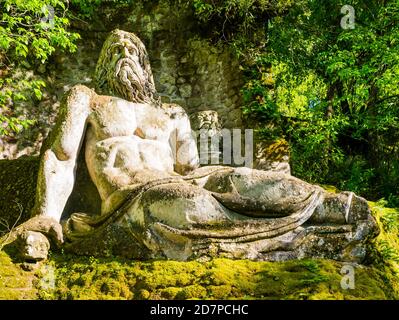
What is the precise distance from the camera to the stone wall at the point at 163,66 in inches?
298

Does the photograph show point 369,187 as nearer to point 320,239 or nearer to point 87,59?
point 320,239

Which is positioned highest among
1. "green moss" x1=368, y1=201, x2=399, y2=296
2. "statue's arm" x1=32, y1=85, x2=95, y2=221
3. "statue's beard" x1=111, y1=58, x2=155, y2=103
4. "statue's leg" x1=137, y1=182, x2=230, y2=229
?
"statue's beard" x1=111, y1=58, x2=155, y2=103

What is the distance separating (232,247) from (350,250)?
81cm

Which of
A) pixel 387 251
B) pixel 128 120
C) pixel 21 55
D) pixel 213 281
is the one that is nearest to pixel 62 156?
pixel 128 120

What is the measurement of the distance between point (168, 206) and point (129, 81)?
153cm

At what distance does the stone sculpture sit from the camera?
3.65 meters

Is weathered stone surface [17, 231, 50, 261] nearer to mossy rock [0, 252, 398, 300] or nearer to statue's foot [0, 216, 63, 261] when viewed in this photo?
statue's foot [0, 216, 63, 261]

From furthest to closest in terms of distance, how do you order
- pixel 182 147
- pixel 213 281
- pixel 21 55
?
pixel 21 55 → pixel 182 147 → pixel 213 281

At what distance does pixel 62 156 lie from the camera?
4414mm

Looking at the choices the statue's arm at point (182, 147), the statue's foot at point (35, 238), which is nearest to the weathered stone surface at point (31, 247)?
the statue's foot at point (35, 238)

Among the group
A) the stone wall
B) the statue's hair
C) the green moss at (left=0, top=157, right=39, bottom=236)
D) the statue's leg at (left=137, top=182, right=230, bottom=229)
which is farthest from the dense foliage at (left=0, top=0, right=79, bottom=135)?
the statue's leg at (left=137, top=182, right=230, bottom=229)

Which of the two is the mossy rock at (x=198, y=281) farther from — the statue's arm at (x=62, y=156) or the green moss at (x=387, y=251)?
the statue's arm at (x=62, y=156)

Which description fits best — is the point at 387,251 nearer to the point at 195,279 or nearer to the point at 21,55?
the point at 195,279

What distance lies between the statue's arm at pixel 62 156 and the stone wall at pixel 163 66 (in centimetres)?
304
